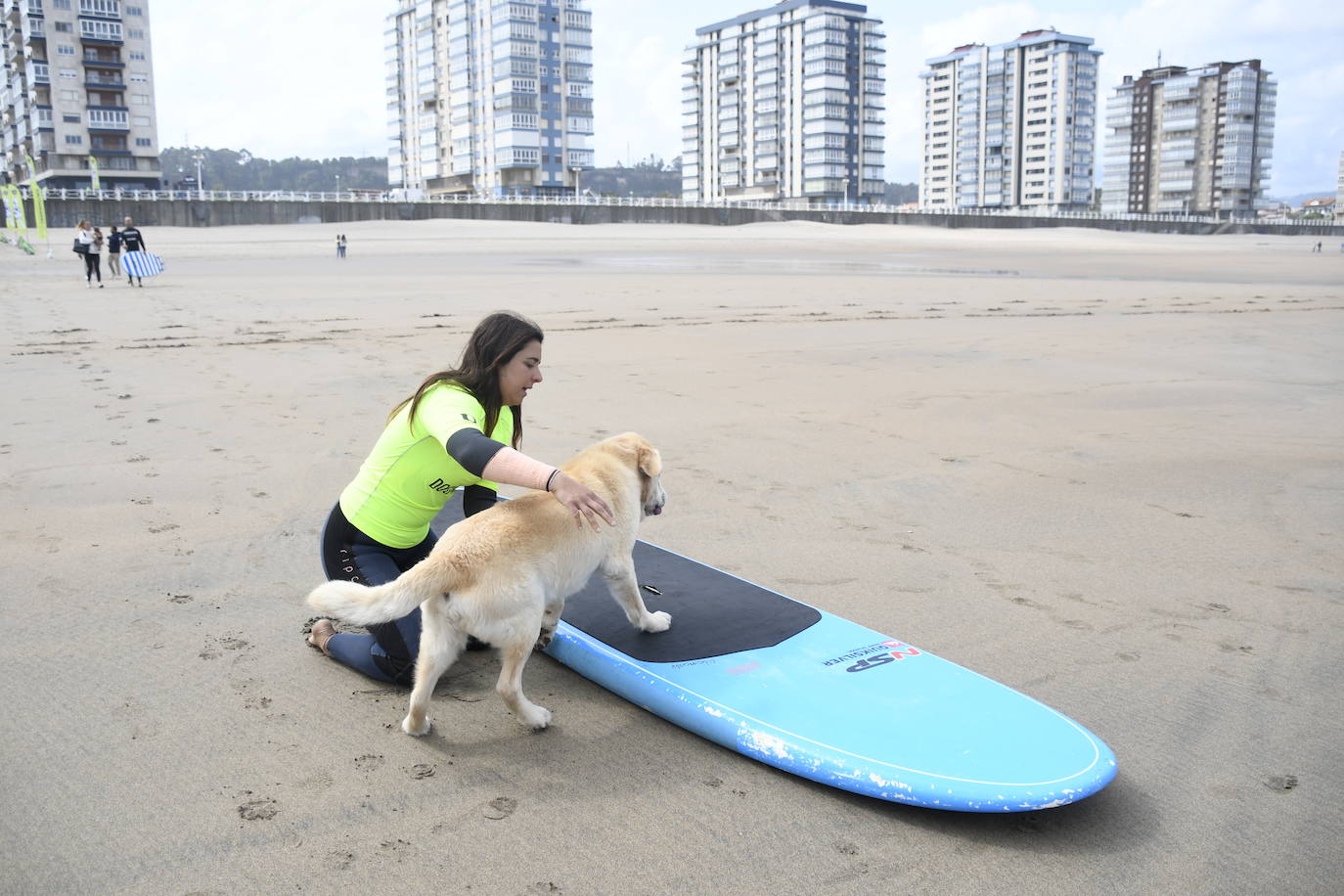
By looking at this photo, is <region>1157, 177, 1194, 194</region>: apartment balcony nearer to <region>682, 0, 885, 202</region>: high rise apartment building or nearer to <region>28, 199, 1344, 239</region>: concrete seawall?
<region>682, 0, 885, 202</region>: high rise apartment building

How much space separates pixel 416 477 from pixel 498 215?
66.0 m

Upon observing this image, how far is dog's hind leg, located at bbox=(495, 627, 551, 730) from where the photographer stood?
330 cm

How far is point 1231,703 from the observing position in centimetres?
371

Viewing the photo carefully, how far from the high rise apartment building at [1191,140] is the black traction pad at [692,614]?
158585 mm

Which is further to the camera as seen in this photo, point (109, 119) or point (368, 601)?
point (109, 119)

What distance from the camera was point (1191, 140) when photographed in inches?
5910

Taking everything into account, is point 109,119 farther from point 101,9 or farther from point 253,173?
point 253,173

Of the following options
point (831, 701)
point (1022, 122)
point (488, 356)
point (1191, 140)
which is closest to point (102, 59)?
point (488, 356)

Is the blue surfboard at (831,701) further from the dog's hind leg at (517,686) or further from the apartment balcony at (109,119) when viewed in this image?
the apartment balcony at (109,119)

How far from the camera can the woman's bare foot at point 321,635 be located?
13.7 feet

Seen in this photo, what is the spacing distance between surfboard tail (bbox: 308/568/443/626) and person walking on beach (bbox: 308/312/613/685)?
0.49 meters

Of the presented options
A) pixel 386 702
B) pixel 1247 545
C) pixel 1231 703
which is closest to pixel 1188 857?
pixel 1231 703

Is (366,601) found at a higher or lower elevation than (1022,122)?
lower

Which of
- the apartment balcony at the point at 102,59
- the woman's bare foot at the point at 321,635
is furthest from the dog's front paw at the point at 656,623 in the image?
the apartment balcony at the point at 102,59
